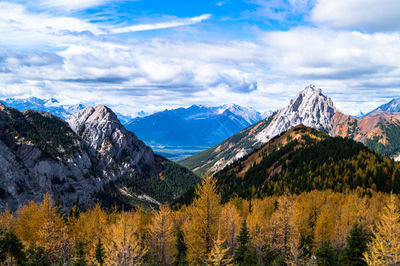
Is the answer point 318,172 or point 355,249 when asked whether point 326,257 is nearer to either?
point 355,249

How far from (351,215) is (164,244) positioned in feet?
142

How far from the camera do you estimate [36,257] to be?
161 feet

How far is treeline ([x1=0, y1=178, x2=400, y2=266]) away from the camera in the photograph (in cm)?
4073

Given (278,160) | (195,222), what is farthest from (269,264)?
(278,160)

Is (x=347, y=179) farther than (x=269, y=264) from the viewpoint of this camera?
Yes

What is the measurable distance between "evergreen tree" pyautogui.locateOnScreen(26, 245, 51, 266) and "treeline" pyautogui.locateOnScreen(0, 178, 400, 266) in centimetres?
14

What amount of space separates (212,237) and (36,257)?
1300 inches

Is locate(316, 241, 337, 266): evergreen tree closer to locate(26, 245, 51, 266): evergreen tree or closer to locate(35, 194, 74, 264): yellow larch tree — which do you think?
locate(35, 194, 74, 264): yellow larch tree

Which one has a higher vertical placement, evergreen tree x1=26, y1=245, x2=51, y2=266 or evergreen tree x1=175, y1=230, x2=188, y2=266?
evergreen tree x1=26, y1=245, x2=51, y2=266

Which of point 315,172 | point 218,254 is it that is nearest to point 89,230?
point 218,254

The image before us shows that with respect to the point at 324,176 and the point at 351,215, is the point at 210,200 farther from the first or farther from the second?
the point at 324,176

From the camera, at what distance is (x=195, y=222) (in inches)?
1636

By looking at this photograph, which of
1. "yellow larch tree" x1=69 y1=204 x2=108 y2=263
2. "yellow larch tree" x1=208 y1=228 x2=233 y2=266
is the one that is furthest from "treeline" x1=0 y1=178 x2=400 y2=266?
"yellow larch tree" x1=208 y1=228 x2=233 y2=266

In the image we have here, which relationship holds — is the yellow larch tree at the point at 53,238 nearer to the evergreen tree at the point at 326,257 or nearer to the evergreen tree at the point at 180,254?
the evergreen tree at the point at 180,254
